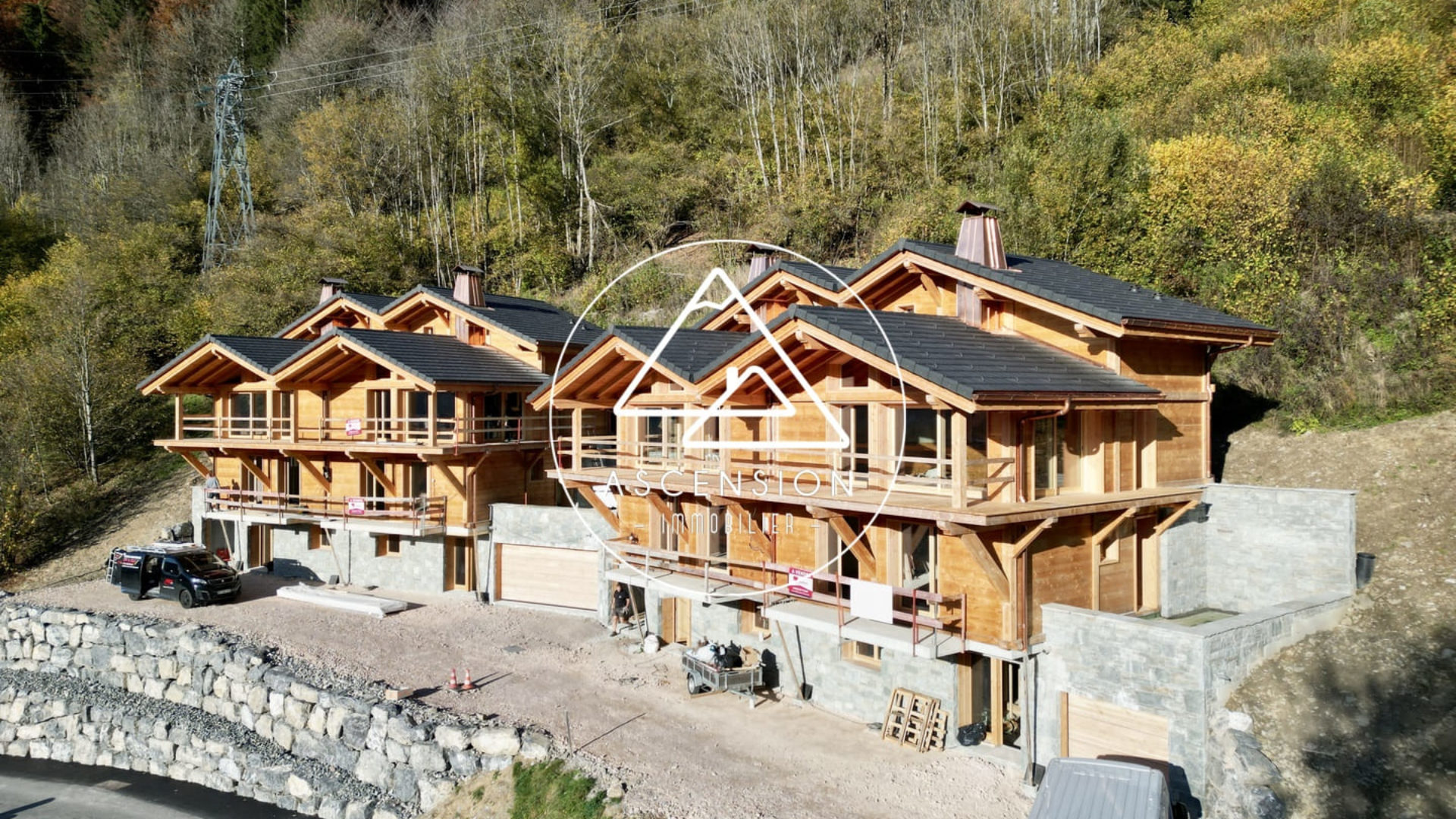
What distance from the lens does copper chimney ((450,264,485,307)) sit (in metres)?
29.0

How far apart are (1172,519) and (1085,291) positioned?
4.39 meters

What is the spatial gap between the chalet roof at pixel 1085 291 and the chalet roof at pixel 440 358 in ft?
36.2

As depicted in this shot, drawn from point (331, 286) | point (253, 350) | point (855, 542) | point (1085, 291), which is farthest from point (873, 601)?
point (331, 286)

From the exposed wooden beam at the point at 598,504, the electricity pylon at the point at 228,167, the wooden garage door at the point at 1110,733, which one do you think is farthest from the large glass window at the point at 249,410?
the wooden garage door at the point at 1110,733

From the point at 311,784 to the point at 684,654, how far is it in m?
7.64

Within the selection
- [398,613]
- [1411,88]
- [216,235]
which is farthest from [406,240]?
[1411,88]

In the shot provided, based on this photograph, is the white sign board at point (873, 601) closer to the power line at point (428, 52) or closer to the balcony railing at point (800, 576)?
the balcony railing at point (800, 576)

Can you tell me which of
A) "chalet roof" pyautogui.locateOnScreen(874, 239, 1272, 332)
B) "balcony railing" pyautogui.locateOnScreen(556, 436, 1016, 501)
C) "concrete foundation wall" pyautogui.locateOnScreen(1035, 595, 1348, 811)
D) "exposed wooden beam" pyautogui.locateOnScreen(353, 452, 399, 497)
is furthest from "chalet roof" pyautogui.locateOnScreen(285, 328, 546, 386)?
"concrete foundation wall" pyautogui.locateOnScreen(1035, 595, 1348, 811)

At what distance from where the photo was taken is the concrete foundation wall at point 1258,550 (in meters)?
16.0

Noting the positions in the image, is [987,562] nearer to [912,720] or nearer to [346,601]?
[912,720]

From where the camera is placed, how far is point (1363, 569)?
16000 millimetres

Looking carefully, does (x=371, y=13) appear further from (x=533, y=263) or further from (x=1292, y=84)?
(x=1292, y=84)

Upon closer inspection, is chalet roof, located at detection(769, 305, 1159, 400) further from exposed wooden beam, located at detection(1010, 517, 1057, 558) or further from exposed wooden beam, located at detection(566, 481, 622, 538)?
exposed wooden beam, located at detection(566, 481, 622, 538)

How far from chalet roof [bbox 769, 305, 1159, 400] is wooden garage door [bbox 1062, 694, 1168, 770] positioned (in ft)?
15.2
